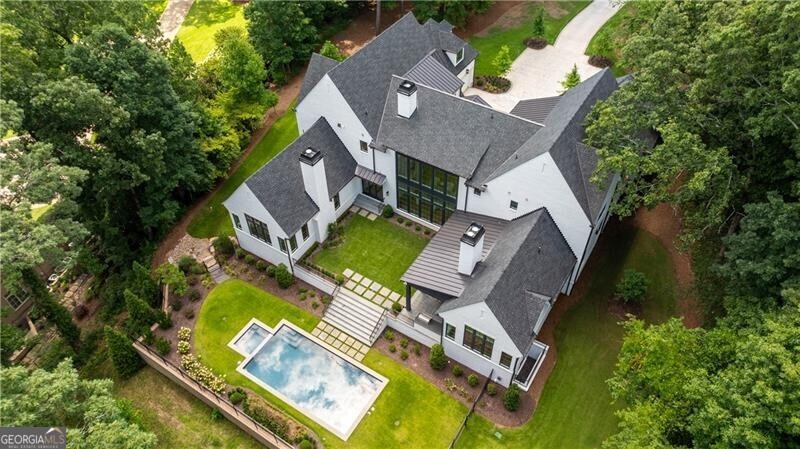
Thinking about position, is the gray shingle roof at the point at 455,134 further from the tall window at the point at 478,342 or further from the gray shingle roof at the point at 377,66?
the tall window at the point at 478,342

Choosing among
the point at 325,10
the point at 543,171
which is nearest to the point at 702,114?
the point at 543,171

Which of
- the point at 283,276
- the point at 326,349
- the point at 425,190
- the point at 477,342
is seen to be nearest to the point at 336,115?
the point at 425,190

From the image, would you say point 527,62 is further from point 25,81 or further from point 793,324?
point 25,81

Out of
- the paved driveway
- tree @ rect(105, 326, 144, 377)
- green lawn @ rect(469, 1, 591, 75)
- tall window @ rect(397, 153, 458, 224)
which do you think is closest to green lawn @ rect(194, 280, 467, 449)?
tree @ rect(105, 326, 144, 377)

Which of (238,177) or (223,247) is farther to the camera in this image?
(238,177)

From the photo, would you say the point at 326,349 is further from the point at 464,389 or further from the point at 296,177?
the point at 296,177

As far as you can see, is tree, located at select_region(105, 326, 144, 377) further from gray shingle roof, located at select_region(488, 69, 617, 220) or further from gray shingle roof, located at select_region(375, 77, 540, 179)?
gray shingle roof, located at select_region(488, 69, 617, 220)
